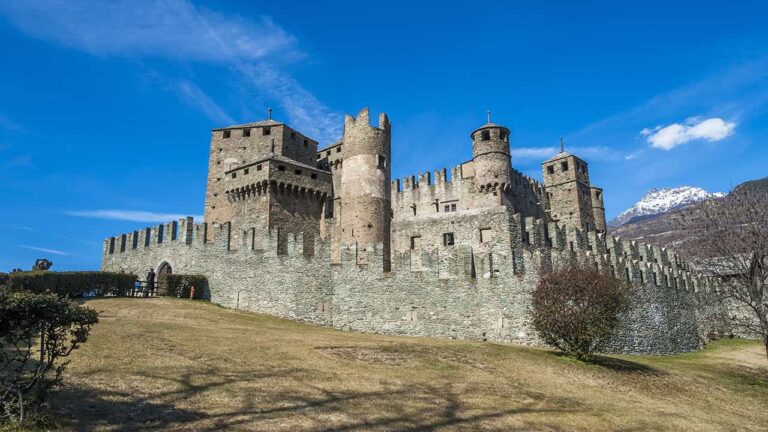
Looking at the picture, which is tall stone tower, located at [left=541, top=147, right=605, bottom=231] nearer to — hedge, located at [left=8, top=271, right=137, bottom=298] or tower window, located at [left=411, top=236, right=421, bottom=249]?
tower window, located at [left=411, top=236, right=421, bottom=249]

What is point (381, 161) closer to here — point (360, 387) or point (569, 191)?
point (569, 191)

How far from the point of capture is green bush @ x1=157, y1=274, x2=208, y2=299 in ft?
111

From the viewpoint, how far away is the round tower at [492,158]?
44562 millimetres

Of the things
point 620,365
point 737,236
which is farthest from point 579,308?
point 737,236

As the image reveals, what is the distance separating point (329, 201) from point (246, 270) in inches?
473

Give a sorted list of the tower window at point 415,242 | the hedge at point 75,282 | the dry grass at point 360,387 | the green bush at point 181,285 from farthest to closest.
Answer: the tower window at point 415,242 < the green bush at point 181,285 < the hedge at point 75,282 < the dry grass at point 360,387

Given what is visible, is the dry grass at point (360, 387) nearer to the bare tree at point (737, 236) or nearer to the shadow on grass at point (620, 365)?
the shadow on grass at point (620, 365)

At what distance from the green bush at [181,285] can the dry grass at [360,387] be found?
33.1ft

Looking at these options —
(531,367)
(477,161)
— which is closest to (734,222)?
(531,367)

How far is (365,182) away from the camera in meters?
37.7

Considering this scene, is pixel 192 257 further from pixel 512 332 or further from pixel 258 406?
pixel 258 406

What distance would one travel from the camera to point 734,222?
85.5 ft

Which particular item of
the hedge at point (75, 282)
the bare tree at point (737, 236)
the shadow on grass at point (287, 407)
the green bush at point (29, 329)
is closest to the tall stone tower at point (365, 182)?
the hedge at point (75, 282)

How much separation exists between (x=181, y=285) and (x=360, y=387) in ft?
79.8
